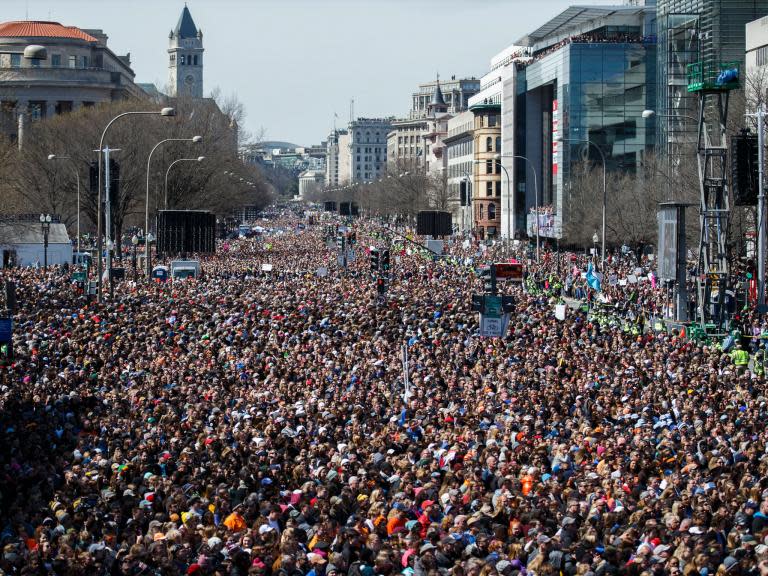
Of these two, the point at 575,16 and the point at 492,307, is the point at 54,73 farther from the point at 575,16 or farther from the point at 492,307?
the point at 492,307

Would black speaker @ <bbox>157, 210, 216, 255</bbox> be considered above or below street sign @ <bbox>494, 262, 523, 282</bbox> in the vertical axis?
above

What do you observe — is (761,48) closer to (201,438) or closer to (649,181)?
(649,181)

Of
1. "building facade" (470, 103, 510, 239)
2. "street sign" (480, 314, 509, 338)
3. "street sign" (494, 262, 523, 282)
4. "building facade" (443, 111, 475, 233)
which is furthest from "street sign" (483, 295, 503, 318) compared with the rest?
"building facade" (470, 103, 510, 239)

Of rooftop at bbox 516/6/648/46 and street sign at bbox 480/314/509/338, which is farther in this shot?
rooftop at bbox 516/6/648/46

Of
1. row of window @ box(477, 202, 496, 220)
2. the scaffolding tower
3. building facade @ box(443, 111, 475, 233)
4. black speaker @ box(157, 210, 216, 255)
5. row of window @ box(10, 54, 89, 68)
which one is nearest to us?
the scaffolding tower

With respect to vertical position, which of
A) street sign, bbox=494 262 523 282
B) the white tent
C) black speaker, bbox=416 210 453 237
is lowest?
street sign, bbox=494 262 523 282

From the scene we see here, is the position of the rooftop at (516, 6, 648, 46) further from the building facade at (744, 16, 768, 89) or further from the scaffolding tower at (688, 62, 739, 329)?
the scaffolding tower at (688, 62, 739, 329)
